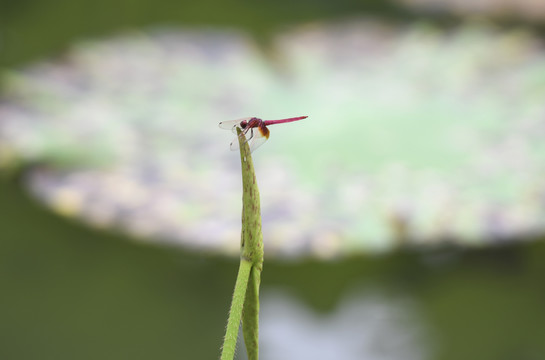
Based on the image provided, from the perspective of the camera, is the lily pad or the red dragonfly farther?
the lily pad

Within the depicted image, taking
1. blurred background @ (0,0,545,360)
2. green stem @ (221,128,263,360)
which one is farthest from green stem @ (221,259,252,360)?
blurred background @ (0,0,545,360)

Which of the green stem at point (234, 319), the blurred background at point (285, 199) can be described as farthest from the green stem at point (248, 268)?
the blurred background at point (285, 199)

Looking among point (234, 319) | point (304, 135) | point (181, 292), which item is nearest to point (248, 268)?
point (234, 319)

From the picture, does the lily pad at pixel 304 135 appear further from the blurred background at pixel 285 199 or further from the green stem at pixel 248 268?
the green stem at pixel 248 268

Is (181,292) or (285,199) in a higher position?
(285,199)

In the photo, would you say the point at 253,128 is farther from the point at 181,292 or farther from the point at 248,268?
the point at 181,292

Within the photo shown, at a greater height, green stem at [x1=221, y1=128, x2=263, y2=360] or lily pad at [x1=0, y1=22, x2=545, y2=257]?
lily pad at [x1=0, y1=22, x2=545, y2=257]

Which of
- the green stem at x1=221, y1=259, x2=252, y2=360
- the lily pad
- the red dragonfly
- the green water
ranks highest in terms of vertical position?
the lily pad

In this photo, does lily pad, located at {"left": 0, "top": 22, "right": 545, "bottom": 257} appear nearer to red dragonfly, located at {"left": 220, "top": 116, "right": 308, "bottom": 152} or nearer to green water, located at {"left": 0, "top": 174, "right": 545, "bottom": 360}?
green water, located at {"left": 0, "top": 174, "right": 545, "bottom": 360}

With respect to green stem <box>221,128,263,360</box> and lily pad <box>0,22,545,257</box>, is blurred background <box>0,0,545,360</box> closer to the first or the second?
lily pad <box>0,22,545,257</box>
